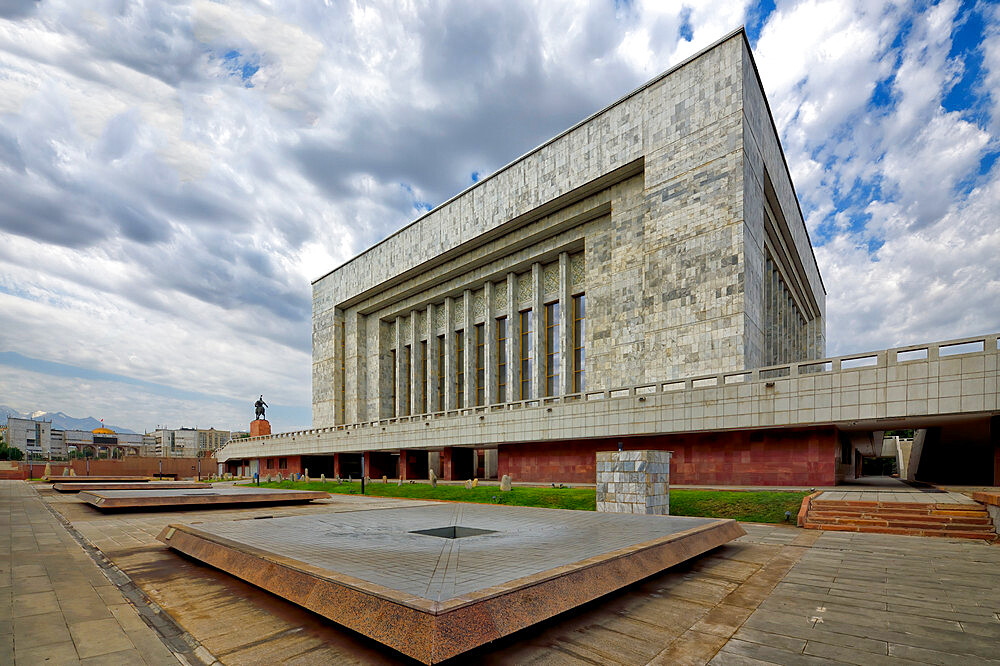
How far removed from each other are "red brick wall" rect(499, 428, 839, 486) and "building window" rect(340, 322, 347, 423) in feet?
104

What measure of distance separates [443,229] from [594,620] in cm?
3822

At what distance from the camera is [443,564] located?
5.84m

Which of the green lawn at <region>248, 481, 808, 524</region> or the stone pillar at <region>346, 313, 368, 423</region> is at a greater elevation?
the stone pillar at <region>346, 313, 368, 423</region>

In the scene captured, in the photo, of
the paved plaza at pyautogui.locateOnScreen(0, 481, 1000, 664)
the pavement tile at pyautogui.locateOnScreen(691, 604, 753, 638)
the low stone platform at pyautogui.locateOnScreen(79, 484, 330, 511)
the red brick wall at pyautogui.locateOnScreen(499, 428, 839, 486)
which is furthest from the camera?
the red brick wall at pyautogui.locateOnScreen(499, 428, 839, 486)

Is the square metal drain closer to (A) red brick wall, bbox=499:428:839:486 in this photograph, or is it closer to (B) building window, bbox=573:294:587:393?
(A) red brick wall, bbox=499:428:839:486

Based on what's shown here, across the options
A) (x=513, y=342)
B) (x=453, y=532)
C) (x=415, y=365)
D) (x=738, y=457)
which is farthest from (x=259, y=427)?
(x=453, y=532)

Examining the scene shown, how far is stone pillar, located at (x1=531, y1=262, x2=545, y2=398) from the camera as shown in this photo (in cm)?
3594

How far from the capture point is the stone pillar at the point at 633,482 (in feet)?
44.2

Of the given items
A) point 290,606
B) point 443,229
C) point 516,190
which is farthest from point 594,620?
point 443,229

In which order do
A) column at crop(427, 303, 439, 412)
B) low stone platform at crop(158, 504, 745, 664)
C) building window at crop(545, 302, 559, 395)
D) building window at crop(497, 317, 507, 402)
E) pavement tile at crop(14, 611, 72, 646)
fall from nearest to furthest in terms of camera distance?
low stone platform at crop(158, 504, 745, 664) < pavement tile at crop(14, 611, 72, 646) < building window at crop(545, 302, 559, 395) < building window at crop(497, 317, 507, 402) < column at crop(427, 303, 439, 412)

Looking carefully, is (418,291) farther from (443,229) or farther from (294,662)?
(294,662)

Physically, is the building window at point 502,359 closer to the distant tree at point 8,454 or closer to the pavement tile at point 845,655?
the pavement tile at point 845,655

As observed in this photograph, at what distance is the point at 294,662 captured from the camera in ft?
14.2

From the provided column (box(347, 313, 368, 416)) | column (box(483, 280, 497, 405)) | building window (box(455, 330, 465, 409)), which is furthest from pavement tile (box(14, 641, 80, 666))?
column (box(347, 313, 368, 416))
